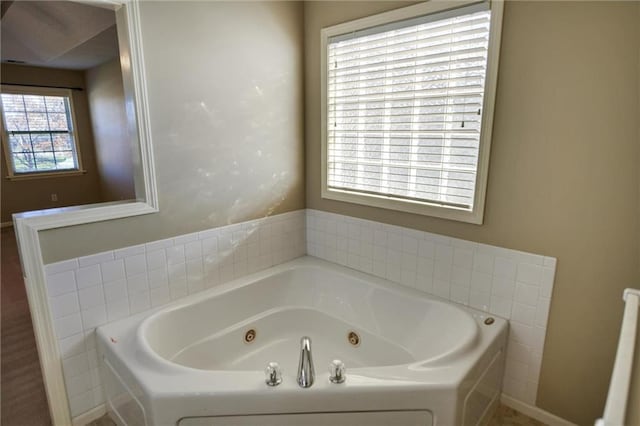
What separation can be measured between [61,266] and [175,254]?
55 cm

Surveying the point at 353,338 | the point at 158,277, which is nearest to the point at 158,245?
the point at 158,277

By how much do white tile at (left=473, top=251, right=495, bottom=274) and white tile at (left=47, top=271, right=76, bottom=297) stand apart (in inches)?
82.4

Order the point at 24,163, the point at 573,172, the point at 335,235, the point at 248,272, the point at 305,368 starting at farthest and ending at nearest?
the point at 24,163 → the point at 335,235 → the point at 248,272 → the point at 573,172 → the point at 305,368

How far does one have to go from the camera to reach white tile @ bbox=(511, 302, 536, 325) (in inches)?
71.2

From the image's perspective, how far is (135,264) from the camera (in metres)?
1.92

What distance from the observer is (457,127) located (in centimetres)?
190

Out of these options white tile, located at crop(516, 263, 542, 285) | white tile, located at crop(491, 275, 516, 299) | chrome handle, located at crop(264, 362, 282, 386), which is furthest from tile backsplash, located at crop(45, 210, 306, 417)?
white tile, located at crop(516, 263, 542, 285)

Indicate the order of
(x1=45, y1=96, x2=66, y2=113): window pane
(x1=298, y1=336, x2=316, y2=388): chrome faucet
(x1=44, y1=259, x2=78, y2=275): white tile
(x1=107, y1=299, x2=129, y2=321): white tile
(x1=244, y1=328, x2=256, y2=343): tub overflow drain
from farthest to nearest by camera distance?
(x1=45, y1=96, x2=66, y2=113): window pane → (x1=244, y1=328, x2=256, y2=343): tub overflow drain → (x1=107, y1=299, x2=129, y2=321): white tile → (x1=44, y1=259, x2=78, y2=275): white tile → (x1=298, y1=336, x2=316, y2=388): chrome faucet

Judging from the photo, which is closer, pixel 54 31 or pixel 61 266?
pixel 61 266

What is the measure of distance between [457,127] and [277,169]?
1.22 meters

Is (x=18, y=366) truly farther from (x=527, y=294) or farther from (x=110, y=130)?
(x=110, y=130)

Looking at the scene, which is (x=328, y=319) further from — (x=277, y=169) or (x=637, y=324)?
(x=637, y=324)

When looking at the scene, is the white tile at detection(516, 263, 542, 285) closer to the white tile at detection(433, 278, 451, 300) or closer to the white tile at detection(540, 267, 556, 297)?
the white tile at detection(540, 267, 556, 297)

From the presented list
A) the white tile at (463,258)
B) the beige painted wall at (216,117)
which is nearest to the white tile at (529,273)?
the white tile at (463,258)
